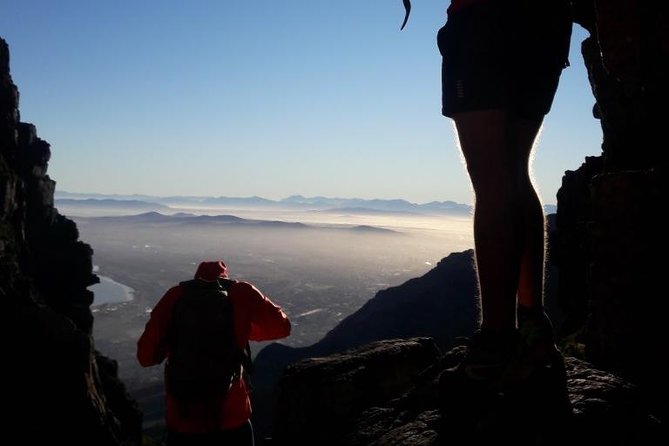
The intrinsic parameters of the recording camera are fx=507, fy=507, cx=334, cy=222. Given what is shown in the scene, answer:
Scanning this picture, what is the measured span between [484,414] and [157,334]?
4415 millimetres

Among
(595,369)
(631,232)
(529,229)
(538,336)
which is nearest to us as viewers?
(538,336)

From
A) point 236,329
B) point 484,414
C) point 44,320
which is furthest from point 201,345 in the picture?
point 44,320

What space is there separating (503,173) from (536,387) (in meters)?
1.62

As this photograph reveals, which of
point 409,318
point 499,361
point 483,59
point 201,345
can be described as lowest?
point 409,318

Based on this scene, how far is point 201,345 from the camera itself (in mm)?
6559

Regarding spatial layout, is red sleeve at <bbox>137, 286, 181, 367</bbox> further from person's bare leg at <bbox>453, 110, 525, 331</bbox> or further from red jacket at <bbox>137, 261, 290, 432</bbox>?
person's bare leg at <bbox>453, 110, 525, 331</bbox>

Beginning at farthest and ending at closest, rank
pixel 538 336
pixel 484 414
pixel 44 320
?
pixel 44 320, pixel 538 336, pixel 484 414

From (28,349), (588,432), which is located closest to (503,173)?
(588,432)

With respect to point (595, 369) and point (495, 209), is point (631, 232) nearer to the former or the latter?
point (595, 369)

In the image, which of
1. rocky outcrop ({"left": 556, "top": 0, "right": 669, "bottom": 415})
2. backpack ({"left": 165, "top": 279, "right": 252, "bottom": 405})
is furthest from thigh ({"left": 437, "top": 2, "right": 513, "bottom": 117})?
backpack ({"left": 165, "top": 279, "right": 252, "bottom": 405})

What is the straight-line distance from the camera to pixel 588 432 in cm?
362

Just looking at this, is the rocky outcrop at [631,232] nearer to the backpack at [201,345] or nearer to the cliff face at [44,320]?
the backpack at [201,345]

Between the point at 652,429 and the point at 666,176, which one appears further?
the point at 666,176

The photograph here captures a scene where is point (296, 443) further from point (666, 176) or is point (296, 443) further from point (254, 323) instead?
point (666, 176)
